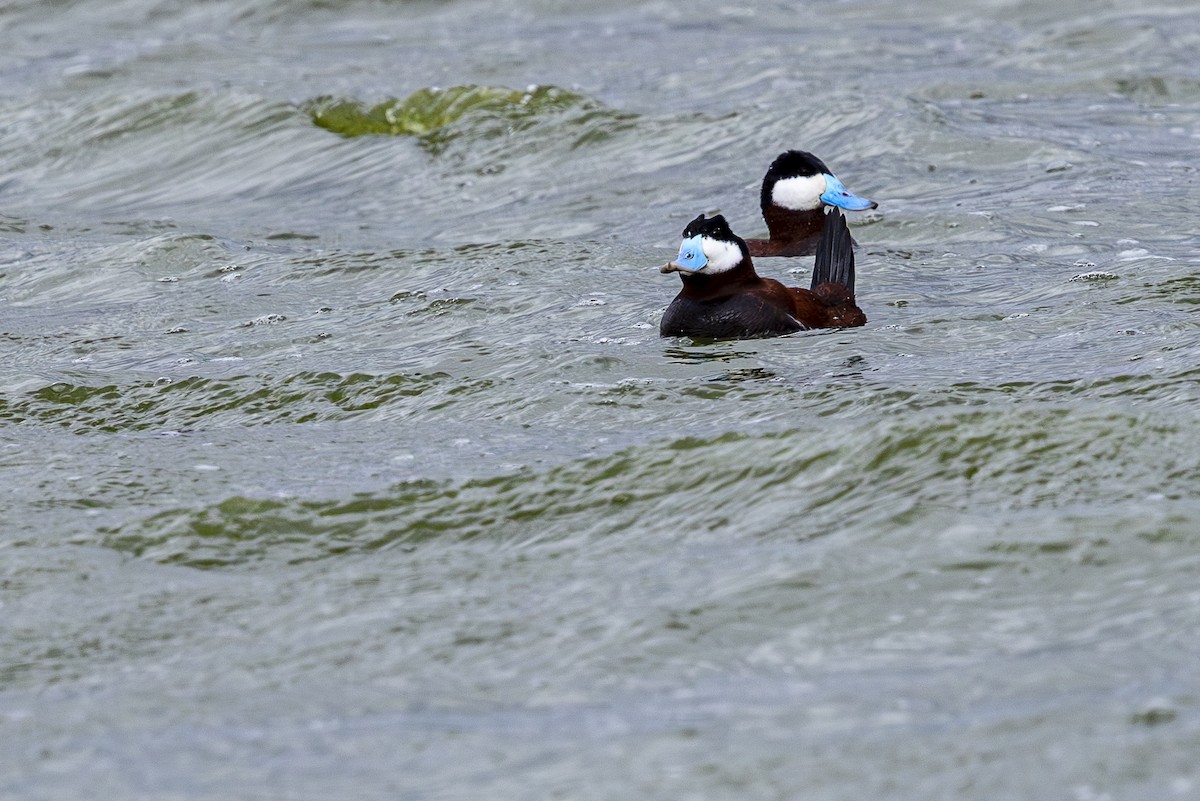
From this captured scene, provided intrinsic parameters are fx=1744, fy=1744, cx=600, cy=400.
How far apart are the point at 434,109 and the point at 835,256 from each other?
285 inches

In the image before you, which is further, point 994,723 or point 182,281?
point 182,281

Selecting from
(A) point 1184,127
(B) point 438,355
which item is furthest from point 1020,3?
(B) point 438,355

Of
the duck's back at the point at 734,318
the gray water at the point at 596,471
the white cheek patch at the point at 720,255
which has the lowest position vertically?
the gray water at the point at 596,471

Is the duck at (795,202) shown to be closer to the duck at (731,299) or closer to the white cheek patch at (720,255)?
the duck at (731,299)

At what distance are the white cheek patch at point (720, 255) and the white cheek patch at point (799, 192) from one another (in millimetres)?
2402

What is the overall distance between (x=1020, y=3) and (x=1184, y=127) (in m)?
5.95

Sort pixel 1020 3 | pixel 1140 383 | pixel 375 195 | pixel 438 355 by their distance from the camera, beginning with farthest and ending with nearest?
pixel 1020 3 < pixel 375 195 < pixel 438 355 < pixel 1140 383

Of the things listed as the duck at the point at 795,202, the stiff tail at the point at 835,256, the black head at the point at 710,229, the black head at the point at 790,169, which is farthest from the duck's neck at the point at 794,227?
the black head at the point at 710,229

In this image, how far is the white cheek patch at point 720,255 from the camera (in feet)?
27.6

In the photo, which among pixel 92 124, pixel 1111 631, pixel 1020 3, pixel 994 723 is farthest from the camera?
pixel 1020 3

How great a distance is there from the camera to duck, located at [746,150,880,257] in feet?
35.4

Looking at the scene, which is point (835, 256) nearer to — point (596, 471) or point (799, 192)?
point (799, 192)

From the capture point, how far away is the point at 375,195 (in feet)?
44.3

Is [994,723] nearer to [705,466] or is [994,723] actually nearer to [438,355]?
[705,466]
